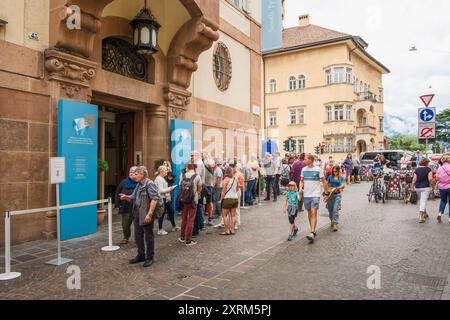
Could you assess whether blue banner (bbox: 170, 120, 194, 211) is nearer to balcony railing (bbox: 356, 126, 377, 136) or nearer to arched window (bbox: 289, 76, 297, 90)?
balcony railing (bbox: 356, 126, 377, 136)

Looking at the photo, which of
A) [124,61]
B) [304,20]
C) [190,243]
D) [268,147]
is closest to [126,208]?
[190,243]

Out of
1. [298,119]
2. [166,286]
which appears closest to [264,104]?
[298,119]

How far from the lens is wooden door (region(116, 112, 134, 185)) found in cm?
1151

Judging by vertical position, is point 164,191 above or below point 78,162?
below

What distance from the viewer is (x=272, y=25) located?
16.3m

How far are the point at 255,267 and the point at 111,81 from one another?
638 cm

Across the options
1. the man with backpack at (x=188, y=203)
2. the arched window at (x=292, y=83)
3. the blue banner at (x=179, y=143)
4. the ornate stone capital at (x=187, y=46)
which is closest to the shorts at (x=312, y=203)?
the man with backpack at (x=188, y=203)

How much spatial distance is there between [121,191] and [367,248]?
519 centimetres

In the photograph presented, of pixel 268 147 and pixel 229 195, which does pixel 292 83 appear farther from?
pixel 229 195

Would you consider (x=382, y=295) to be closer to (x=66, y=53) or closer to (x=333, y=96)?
(x=66, y=53)

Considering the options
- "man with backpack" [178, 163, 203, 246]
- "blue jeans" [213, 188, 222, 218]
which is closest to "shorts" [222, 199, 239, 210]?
"man with backpack" [178, 163, 203, 246]

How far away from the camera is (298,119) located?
41.9m

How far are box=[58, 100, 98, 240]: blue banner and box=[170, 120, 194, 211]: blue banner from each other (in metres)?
3.18

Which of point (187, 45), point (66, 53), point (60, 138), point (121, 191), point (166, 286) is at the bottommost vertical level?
point (166, 286)
